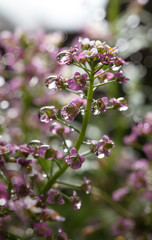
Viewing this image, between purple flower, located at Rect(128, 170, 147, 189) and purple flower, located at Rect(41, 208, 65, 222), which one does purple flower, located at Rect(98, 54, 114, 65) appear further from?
purple flower, located at Rect(128, 170, 147, 189)

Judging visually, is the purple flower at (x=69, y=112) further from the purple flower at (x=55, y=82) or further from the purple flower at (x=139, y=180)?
the purple flower at (x=139, y=180)

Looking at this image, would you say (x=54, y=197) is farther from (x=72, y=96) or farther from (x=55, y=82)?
(x=72, y=96)

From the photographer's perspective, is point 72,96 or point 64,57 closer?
point 64,57

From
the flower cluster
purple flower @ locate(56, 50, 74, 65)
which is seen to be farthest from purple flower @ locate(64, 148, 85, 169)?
purple flower @ locate(56, 50, 74, 65)

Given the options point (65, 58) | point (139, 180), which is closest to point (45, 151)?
point (65, 58)

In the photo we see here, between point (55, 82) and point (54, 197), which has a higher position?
point (55, 82)

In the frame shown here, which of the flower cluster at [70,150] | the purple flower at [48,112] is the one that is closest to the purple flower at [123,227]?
the flower cluster at [70,150]
